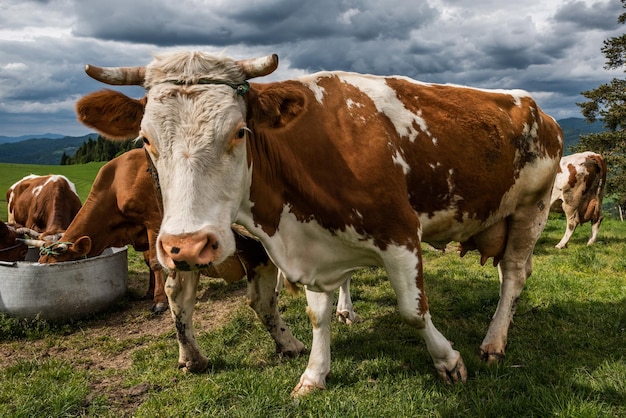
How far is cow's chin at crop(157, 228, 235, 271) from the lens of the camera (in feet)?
7.80

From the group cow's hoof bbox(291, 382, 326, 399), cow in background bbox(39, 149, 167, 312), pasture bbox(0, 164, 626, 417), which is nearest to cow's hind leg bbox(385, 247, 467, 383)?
pasture bbox(0, 164, 626, 417)

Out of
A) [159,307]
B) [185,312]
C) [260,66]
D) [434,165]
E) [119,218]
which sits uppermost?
[260,66]

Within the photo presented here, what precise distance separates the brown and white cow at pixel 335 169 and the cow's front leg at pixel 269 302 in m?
0.57

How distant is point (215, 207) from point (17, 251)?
18.5ft

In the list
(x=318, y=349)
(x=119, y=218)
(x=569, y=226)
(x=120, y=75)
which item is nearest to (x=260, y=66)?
(x=120, y=75)

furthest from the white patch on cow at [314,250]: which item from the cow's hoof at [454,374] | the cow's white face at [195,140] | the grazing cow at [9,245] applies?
Answer: the grazing cow at [9,245]

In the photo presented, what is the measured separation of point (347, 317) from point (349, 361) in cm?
132

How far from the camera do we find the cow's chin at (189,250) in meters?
2.38

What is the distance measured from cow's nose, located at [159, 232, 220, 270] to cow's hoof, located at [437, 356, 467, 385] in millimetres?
2451

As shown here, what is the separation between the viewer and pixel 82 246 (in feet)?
19.9

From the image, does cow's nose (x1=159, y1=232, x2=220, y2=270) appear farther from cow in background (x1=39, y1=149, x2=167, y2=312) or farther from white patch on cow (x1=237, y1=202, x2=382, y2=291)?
cow in background (x1=39, y1=149, x2=167, y2=312)

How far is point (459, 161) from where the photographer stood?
393 centimetres

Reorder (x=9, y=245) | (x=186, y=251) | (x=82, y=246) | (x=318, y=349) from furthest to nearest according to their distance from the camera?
(x=9, y=245)
(x=82, y=246)
(x=318, y=349)
(x=186, y=251)

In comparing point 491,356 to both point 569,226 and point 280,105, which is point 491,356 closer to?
point 280,105
